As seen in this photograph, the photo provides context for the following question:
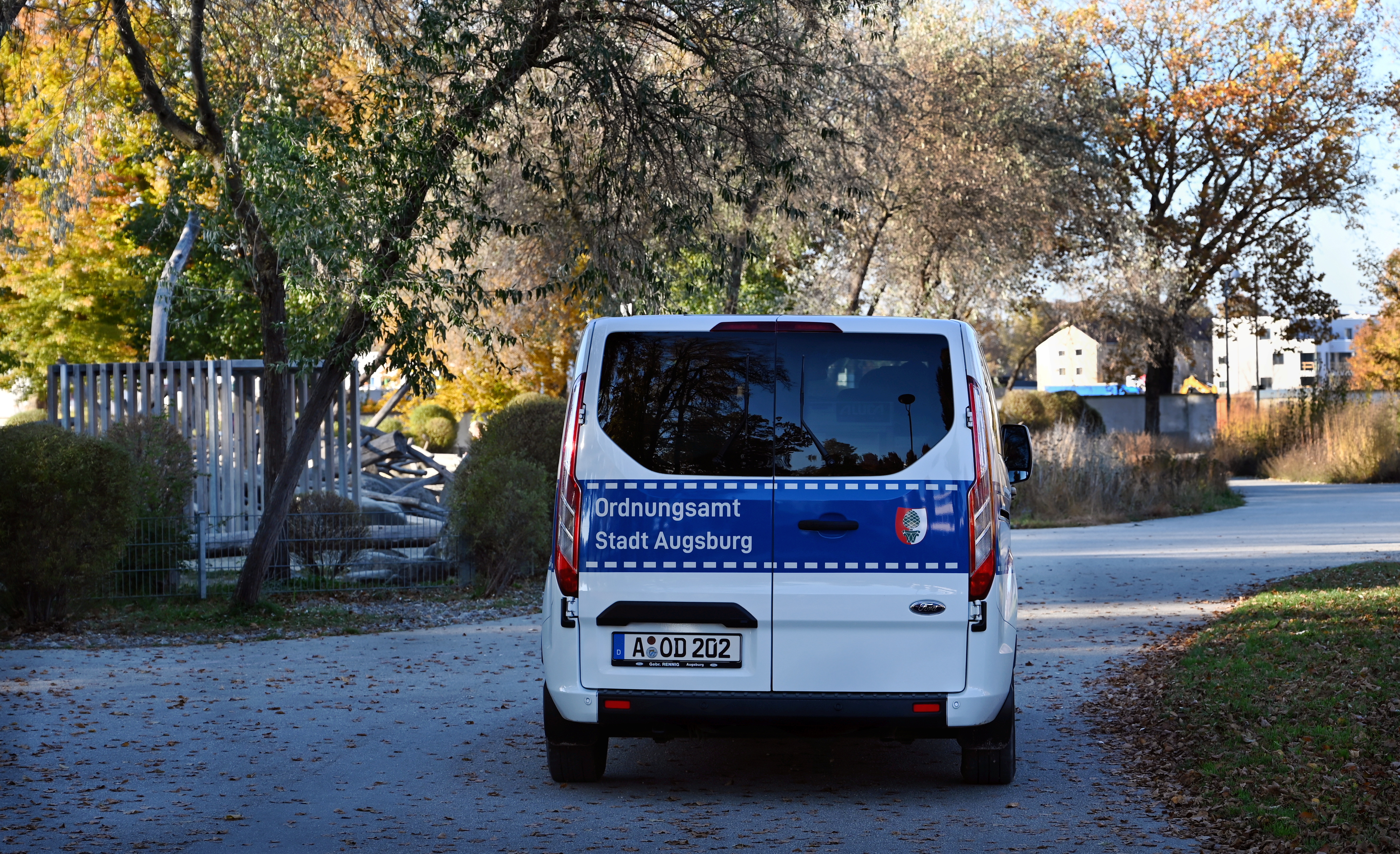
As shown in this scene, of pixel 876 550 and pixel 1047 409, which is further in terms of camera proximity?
pixel 1047 409

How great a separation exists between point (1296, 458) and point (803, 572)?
29.4 metres

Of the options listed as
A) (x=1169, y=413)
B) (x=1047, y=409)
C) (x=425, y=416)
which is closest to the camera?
(x=1047, y=409)

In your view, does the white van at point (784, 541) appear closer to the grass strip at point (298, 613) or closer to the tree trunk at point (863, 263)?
the grass strip at point (298, 613)

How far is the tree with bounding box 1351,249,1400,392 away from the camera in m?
54.7

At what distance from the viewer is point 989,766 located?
6.17m

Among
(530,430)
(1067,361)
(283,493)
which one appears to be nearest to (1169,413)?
(530,430)

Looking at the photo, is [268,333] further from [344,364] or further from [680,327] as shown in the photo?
[680,327]

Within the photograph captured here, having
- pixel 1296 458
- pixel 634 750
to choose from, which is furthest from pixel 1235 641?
pixel 1296 458

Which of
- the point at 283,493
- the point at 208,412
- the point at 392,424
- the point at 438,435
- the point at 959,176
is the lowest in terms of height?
the point at 283,493

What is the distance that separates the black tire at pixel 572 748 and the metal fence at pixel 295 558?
728 centimetres

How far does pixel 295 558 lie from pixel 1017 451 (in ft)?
27.7

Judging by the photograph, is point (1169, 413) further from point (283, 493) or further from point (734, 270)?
point (283, 493)

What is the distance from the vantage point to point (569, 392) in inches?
233

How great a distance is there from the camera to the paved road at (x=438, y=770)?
538cm
